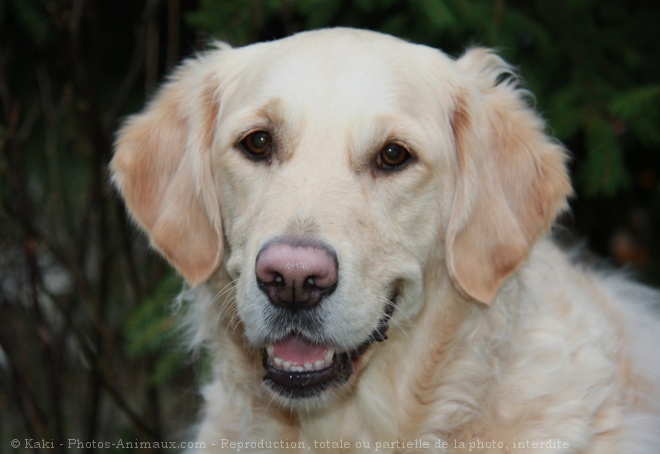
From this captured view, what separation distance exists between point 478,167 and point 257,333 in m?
1.02

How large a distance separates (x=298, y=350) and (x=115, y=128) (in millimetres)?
2708

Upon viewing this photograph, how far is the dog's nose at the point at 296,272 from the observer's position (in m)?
2.47

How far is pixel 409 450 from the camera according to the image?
2.99 meters

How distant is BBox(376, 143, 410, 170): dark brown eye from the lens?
112 inches

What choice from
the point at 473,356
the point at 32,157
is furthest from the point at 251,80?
the point at 32,157

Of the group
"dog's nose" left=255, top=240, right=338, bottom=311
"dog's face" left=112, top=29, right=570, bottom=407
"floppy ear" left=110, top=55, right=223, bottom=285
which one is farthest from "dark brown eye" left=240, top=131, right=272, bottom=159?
"dog's nose" left=255, top=240, right=338, bottom=311

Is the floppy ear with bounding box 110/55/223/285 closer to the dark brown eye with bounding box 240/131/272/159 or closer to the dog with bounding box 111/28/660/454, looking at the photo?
the dog with bounding box 111/28/660/454

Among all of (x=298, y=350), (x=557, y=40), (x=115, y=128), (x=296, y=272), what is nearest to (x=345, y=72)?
(x=296, y=272)

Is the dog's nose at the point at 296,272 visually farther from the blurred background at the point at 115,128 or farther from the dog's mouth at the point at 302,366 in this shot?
the blurred background at the point at 115,128

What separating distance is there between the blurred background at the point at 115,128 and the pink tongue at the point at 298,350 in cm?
146

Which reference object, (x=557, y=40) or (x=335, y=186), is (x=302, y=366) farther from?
(x=557, y=40)

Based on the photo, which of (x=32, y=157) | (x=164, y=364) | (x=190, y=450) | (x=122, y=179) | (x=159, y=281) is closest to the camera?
(x=122, y=179)

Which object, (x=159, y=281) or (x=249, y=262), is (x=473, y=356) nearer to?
(x=249, y=262)

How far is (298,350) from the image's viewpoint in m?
2.78
